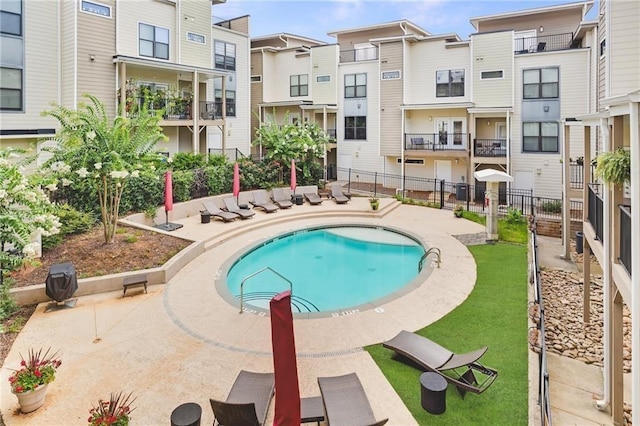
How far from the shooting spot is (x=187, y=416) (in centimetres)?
583

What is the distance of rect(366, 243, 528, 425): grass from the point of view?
6625 mm

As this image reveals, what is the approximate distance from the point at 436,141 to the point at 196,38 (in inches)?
686

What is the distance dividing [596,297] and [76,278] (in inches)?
583

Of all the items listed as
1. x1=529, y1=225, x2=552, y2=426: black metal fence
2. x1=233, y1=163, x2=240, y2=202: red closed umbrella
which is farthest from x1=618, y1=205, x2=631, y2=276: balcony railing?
x1=233, y1=163, x2=240, y2=202: red closed umbrella

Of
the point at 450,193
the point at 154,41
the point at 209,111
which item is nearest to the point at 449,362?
the point at 450,193

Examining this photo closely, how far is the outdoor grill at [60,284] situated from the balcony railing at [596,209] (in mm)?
12821

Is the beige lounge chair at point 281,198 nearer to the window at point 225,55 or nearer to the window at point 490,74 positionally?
the window at point 225,55

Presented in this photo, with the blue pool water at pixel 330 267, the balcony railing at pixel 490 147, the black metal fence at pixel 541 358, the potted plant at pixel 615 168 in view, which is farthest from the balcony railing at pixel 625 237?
the balcony railing at pixel 490 147

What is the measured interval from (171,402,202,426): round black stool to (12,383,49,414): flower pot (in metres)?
2.46

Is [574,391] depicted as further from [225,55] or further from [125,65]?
[225,55]

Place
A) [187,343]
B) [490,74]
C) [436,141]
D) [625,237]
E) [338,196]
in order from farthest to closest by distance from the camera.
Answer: [436,141] → [490,74] → [338,196] → [187,343] → [625,237]

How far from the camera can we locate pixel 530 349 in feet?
28.0

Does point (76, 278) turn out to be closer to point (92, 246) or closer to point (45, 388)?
point (92, 246)

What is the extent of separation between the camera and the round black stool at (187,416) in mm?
5730
